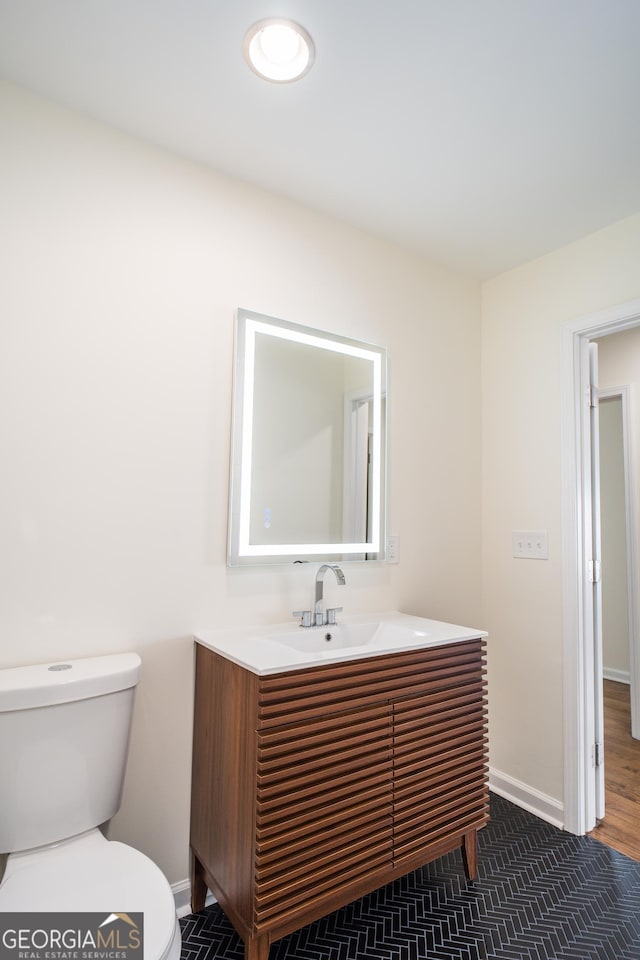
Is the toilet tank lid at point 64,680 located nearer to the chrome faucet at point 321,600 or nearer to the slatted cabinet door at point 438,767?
the chrome faucet at point 321,600

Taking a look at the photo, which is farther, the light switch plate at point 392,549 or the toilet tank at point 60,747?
the light switch plate at point 392,549

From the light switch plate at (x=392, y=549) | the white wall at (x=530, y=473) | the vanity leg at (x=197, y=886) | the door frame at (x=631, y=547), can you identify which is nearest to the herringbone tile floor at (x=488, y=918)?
the vanity leg at (x=197, y=886)

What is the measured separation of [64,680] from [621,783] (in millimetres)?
2570

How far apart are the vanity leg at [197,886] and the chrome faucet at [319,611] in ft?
2.65

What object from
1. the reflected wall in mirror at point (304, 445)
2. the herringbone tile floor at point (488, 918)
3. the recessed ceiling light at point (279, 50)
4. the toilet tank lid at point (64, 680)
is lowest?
the herringbone tile floor at point (488, 918)

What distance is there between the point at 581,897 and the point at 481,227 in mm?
2494

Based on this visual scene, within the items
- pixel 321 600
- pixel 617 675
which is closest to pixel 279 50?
pixel 321 600

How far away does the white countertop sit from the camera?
1.44m

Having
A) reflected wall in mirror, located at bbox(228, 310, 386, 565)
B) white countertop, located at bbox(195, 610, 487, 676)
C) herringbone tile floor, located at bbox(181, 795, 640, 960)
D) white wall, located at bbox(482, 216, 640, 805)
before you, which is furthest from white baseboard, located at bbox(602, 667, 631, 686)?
reflected wall in mirror, located at bbox(228, 310, 386, 565)

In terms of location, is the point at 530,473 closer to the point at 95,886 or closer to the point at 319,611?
the point at 319,611

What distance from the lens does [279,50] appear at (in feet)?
4.60

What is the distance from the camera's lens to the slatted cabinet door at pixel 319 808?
133 cm

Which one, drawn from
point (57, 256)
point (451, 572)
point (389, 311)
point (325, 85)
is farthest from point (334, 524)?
point (325, 85)

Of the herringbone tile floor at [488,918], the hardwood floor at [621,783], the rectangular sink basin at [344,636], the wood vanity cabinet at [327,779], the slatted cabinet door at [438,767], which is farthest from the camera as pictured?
the hardwood floor at [621,783]
